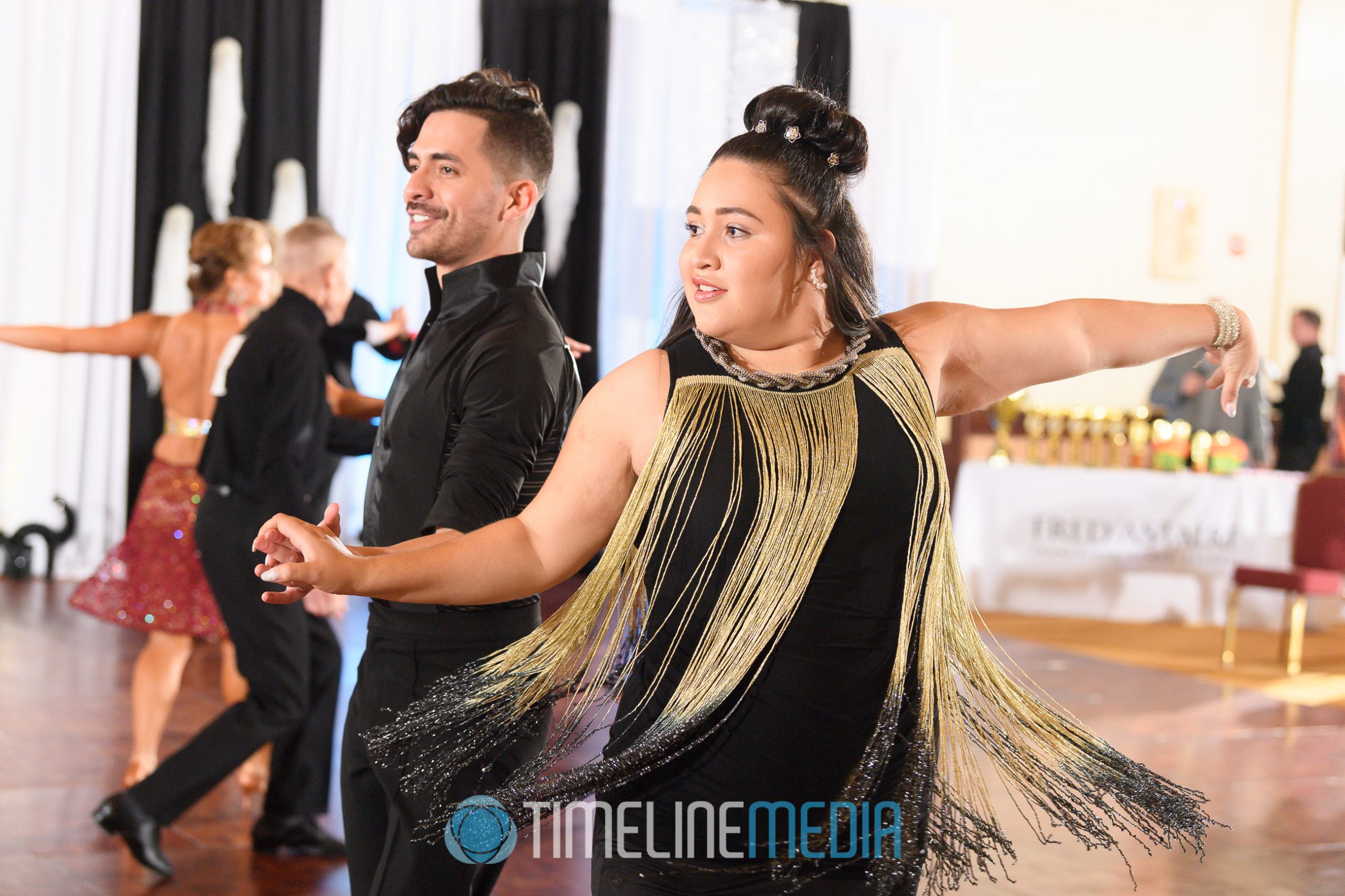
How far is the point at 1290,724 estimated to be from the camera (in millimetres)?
5012

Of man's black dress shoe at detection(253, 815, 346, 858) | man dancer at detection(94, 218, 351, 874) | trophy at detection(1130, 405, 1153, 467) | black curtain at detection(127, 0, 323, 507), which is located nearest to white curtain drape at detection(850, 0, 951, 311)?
trophy at detection(1130, 405, 1153, 467)

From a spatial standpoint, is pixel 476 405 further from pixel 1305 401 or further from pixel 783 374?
pixel 1305 401

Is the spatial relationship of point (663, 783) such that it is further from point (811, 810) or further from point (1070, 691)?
point (1070, 691)

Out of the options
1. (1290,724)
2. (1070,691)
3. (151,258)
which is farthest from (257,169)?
(1290,724)

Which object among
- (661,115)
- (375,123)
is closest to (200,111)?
(375,123)

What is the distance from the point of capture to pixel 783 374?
151 cm

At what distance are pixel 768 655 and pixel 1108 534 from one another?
603cm

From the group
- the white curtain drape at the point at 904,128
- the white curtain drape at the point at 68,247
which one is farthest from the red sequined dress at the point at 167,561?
the white curtain drape at the point at 904,128

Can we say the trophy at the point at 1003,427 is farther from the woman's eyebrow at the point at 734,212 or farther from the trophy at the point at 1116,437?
the woman's eyebrow at the point at 734,212

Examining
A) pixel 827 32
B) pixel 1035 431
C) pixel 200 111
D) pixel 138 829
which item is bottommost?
pixel 138 829

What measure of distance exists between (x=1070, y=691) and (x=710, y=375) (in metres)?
4.20

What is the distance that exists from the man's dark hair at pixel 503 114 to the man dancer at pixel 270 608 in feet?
3.59

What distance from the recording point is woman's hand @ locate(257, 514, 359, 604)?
1.28 metres

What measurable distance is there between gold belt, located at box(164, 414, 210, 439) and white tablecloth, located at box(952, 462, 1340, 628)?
4.31 m
